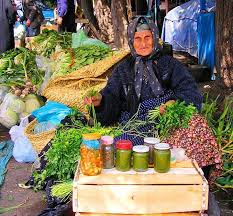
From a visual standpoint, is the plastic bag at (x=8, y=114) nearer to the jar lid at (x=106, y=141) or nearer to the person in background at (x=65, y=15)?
the jar lid at (x=106, y=141)

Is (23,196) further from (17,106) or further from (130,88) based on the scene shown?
(17,106)

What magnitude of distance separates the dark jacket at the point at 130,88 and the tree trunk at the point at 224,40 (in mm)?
1866

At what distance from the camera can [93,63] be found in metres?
5.51

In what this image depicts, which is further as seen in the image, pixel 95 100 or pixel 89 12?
pixel 89 12

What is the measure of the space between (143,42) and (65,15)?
796 centimetres

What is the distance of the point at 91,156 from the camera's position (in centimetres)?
276

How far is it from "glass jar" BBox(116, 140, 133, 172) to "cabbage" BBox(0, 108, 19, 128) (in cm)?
330

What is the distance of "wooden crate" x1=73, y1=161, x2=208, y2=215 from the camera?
105 inches

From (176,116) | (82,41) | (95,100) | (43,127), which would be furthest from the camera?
(82,41)

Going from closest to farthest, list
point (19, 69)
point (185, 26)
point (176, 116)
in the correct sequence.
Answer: point (176, 116)
point (19, 69)
point (185, 26)

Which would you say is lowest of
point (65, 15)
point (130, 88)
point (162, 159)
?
point (162, 159)

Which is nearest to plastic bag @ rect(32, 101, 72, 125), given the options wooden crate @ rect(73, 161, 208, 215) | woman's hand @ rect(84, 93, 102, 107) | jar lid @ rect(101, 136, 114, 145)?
woman's hand @ rect(84, 93, 102, 107)

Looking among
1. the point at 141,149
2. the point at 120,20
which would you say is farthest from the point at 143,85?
the point at 120,20

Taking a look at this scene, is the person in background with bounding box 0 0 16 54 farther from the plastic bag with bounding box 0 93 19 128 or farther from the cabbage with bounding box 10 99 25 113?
the cabbage with bounding box 10 99 25 113
